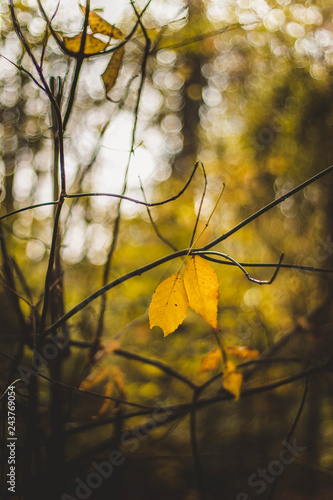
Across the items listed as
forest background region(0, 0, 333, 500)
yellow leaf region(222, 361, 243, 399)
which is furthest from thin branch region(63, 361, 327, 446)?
forest background region(0, 0, 333, 500)

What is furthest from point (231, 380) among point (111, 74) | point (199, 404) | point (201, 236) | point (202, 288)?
point (201, 236)

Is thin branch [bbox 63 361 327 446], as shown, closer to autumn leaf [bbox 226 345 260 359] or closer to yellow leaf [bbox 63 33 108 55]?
autumn leaf [bbox 226 345 260 359]

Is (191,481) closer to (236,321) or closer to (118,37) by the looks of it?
(236,321)

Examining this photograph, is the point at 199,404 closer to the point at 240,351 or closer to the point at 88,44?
the point at 240,351

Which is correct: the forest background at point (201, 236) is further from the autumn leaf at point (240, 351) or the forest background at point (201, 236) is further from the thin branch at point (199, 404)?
the autumn leaf at point (240, 351)

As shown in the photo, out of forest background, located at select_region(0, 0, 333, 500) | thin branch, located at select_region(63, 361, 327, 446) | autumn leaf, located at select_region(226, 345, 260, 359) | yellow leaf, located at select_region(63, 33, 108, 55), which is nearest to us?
yellow leaf, located at select_region(63, 33, 108, 55)

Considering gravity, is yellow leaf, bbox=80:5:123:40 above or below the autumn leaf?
above
